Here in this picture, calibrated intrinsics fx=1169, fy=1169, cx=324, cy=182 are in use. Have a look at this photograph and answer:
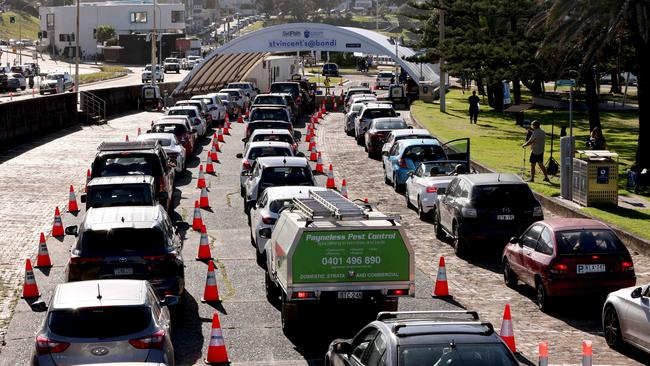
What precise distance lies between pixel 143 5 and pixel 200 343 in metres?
161

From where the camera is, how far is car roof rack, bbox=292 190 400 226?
16141 mm

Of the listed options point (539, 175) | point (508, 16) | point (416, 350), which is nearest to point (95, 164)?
point (539, 175)

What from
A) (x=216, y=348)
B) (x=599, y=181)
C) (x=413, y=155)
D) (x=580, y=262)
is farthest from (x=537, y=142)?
(x=216, y=348)

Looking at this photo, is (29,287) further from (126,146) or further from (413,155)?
(413,155)

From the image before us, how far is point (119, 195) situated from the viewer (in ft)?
75.5

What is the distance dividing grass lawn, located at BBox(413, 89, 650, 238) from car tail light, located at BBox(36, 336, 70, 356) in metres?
14.6

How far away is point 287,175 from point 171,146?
10150mm

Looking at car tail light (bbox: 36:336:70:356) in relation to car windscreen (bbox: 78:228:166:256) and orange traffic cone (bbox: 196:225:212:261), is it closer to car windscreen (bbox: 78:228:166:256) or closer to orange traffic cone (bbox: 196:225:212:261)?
car windscreen (bbox: 78:228:166:256)

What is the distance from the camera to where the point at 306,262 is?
15602 mm

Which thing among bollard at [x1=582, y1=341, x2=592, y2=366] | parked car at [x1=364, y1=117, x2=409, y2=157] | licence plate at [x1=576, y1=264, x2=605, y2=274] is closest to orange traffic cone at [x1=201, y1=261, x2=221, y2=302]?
licence plate at [x1=576, y1=264, x2=605, y2=274]

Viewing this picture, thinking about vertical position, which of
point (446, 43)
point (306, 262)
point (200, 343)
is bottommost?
point (200, 343)

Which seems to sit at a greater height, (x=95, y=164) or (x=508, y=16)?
(x=508, y=16)

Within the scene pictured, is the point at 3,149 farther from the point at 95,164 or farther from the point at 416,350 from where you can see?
→ the point at 416,350

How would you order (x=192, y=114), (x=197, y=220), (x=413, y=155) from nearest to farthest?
(x=197, y=220) < (x=413, y=155) < (x=192, y=114)
